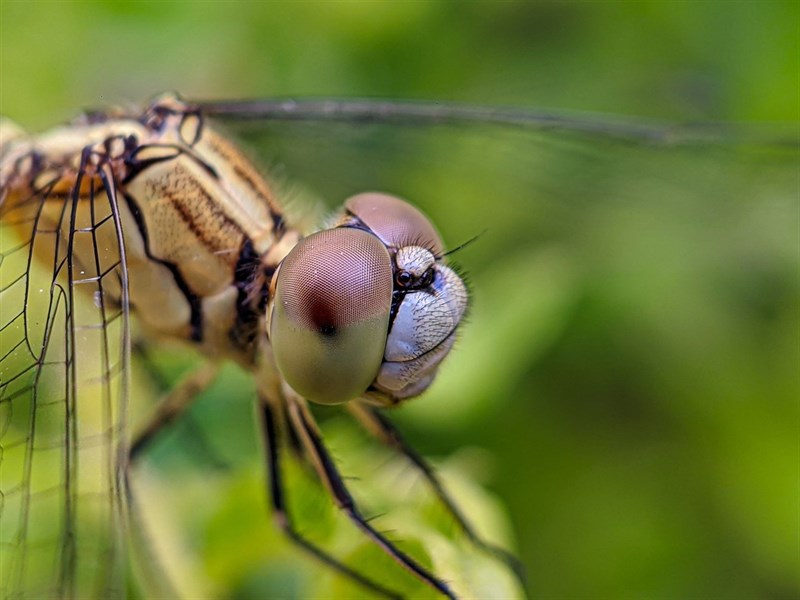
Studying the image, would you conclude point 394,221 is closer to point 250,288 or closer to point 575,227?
point 250,288

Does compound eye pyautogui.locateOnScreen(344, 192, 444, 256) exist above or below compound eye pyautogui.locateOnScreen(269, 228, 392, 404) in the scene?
above

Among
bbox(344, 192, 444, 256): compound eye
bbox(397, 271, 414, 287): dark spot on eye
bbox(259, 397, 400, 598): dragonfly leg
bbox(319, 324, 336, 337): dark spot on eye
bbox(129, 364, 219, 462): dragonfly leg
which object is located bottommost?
bbox(259, 397, 400, 598): dragonfly leg

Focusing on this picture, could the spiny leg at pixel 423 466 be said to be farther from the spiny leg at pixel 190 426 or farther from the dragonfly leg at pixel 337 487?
the spiny leg at pixel 190 426

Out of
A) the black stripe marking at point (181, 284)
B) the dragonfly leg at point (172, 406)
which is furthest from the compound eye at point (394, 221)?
the dragonfly leg at point (172, 406)

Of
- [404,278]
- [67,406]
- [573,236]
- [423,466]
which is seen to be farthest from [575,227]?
[67,406]

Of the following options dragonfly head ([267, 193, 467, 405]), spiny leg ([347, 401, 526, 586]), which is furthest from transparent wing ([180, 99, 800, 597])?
dragonfly head ([267, 193, 467, 405])

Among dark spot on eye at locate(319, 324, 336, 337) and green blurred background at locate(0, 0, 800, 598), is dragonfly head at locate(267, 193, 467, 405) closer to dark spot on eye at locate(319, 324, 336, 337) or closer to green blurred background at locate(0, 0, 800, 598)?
dark spot on eye at locate(319, 324, 336, 337)
